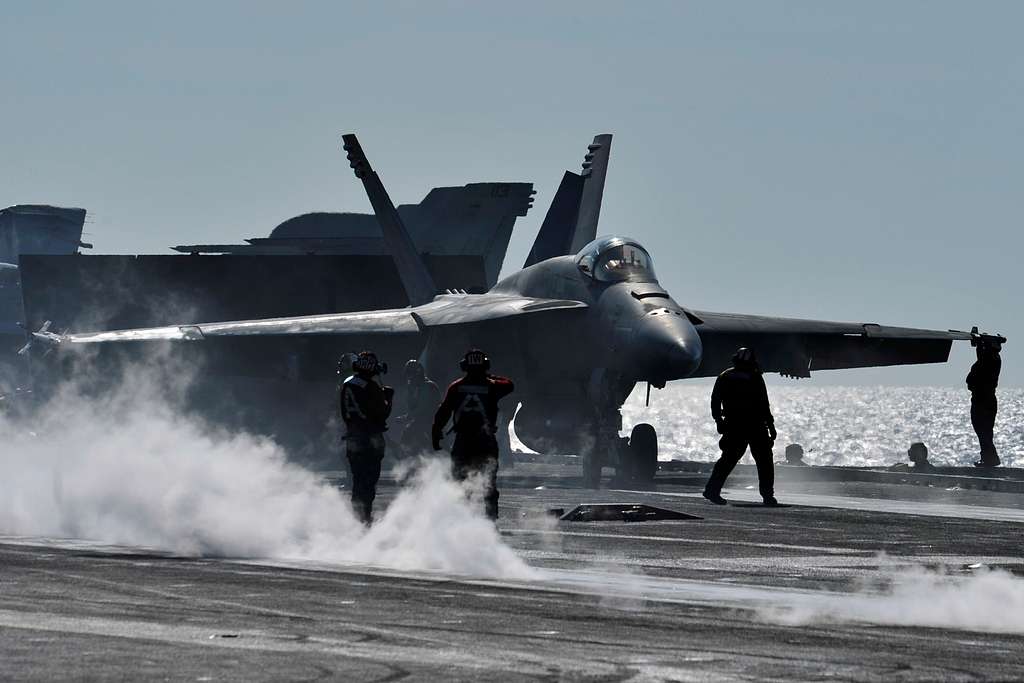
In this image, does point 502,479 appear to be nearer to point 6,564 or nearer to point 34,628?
point 6,564

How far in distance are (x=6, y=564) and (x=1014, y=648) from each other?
8248 mm

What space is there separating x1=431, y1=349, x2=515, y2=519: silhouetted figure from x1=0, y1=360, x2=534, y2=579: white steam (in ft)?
0.69

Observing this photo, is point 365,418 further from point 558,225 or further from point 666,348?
point 558,225

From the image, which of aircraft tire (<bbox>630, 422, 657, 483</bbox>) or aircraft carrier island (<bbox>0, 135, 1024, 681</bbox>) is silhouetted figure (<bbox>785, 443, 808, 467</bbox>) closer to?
aircraft carrier island (<bbox>0, 135, 1024, 681</bbox>)

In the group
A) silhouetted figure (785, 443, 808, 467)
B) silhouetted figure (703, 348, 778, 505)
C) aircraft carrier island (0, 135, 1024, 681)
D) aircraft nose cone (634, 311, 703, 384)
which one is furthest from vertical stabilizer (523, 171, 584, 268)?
silhouetted figure (703, 348, 778, 505)

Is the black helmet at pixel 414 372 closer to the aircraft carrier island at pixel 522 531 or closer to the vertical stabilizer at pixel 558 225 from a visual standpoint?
the aircraft carrier island at pixel 522 531

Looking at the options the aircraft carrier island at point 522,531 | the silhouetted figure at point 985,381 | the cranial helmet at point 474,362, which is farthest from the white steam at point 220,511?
the silhouetted figure at point 985,381

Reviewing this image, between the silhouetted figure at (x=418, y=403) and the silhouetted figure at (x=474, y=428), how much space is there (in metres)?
13.1

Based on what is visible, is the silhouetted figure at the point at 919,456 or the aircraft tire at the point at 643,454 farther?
the silhouetted figure at the point at 919,456

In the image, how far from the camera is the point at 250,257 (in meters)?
51.0

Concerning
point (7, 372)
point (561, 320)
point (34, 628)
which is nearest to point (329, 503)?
point (34, 628)

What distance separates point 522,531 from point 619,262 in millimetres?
11555

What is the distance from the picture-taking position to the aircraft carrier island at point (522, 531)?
9117 millimetres

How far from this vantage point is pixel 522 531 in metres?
18.5
